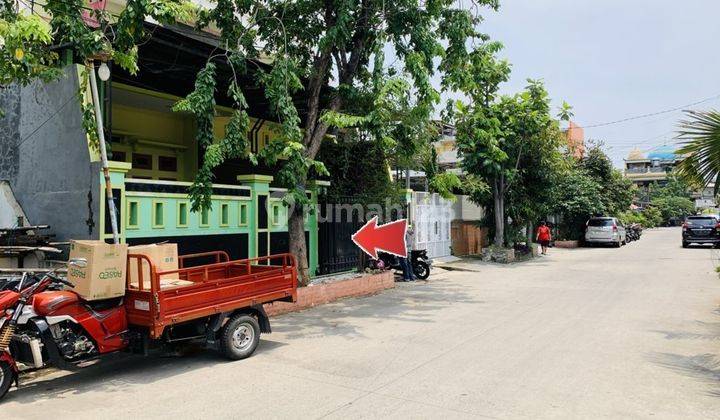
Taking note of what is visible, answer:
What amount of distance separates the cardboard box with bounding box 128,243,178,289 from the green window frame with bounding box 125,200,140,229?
1.65 metres

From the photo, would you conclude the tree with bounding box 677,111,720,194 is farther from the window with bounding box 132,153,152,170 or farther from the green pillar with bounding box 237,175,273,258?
the window with bounding box 132,153,152,170

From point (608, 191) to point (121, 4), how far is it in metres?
25.8

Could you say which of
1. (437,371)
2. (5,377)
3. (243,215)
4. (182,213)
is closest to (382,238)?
(243,215)

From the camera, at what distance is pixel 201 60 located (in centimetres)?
1059

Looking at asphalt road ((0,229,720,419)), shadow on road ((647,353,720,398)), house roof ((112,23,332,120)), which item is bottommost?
shadow on road ((647,353,720,398))

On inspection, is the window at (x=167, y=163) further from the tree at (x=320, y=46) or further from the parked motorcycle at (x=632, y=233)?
the parked motorcycle at (x=632, y=233)

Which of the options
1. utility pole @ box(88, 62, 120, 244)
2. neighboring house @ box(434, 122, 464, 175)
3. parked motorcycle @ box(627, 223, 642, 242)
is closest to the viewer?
utility pole @ box(88, 62, 120, 244)

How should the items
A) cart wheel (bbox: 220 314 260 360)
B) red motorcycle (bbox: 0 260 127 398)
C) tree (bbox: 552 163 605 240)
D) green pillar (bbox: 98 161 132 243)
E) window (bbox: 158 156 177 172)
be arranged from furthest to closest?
tree (bbox: 552 163 605 240) → window (bbox: 158 156 177 172) → green pillar (bbox: 98 161 132 243) → cart wheel (bbox: 220 314 260 360) → red motorcycle (bbox: 0 260 127 398)

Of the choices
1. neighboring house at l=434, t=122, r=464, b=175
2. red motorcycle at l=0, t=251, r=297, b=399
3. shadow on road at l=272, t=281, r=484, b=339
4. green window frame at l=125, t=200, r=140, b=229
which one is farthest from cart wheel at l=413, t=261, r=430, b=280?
neighboring house at l=434, t=122, r=464, b=175

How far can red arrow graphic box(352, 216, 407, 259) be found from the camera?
13.4 metres

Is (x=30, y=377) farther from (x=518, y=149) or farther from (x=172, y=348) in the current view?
(x=518, y=149)

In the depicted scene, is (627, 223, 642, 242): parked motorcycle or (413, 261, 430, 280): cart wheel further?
(627, 223, 642, 242): parked motorcycle

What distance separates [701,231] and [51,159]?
2798 centimetres

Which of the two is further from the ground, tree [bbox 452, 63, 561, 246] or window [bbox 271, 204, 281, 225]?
tree [bbox 452, 63, 561, 246]
